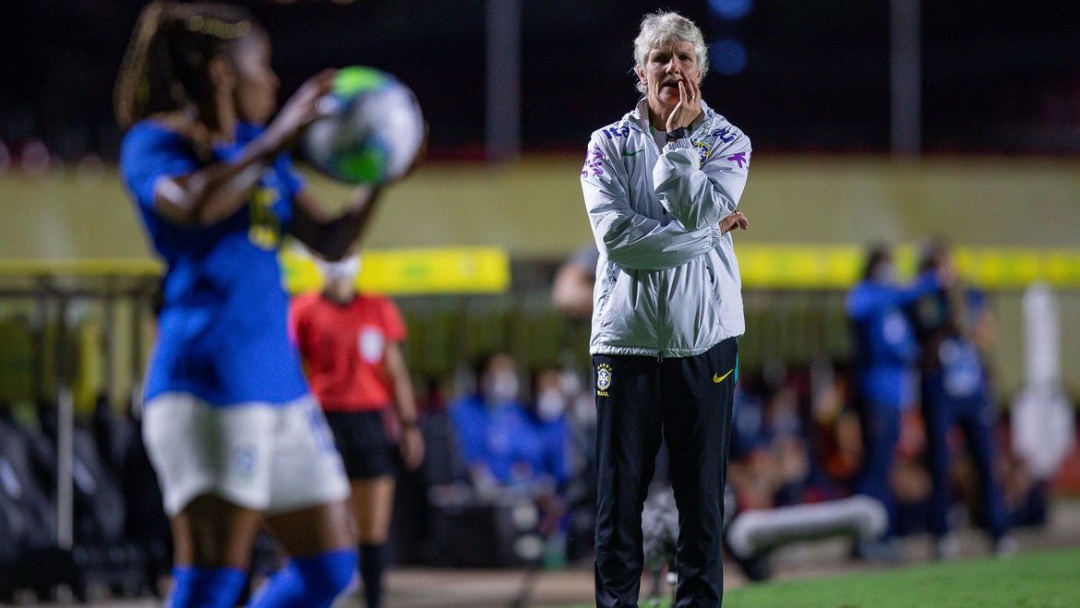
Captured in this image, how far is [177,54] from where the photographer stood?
353 centimetres

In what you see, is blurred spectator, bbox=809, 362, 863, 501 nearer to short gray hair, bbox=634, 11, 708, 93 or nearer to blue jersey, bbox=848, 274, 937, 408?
blue jersey, bbox=848, 274, 937, 408

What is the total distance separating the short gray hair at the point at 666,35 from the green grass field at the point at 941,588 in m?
2.69

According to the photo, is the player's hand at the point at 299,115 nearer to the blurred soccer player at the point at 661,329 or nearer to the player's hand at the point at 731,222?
the blurred soccer player at the point at 661,329

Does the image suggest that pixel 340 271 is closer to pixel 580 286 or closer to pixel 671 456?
pixel 580 286

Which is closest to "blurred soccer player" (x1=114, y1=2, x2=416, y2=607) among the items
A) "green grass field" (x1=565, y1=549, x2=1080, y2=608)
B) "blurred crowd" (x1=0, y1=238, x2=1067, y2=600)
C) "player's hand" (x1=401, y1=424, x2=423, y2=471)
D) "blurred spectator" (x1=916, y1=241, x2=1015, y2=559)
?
"green grass field" (x1=565, y1=549, x2=1080, y2=608)

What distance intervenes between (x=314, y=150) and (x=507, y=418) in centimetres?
808

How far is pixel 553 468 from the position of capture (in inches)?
460

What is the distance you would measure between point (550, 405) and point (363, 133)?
27.9 feet

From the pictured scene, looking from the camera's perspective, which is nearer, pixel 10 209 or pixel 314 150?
pixel 314 150

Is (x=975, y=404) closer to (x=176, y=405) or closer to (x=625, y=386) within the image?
(x=625, y=386)

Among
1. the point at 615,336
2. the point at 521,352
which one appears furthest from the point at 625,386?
the point at 521,352

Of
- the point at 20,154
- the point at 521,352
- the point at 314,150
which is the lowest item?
the point at 521,352

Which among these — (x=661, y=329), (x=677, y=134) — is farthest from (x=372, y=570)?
(x=677, y=134)

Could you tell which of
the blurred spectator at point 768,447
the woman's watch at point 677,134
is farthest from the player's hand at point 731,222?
the blurred spectator at point 768,447
